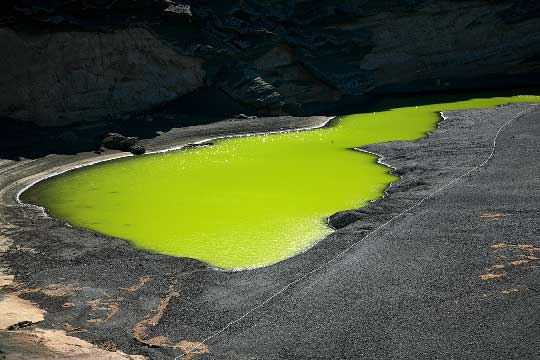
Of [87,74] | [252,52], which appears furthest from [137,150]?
[252,52]

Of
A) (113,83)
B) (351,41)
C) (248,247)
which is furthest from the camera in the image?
(351,41)

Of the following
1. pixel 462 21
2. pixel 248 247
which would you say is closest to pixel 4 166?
pixel 248 247

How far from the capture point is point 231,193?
2033cm

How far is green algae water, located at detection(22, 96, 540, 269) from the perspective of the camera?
16062mm

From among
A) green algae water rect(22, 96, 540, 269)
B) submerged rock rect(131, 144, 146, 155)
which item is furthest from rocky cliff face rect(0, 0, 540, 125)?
green algae water rect(22, 96, 540, 269)

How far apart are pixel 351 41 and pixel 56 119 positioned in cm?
1712

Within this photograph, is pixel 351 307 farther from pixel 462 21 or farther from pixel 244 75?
pixel 462 21

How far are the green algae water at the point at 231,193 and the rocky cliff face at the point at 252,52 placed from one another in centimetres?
529

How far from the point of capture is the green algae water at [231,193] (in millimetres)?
16062

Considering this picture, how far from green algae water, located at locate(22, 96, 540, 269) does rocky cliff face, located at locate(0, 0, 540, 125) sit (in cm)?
529

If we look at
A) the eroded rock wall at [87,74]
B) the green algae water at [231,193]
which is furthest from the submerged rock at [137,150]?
the eroded rock wall at [87,74]

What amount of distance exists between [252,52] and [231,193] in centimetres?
1702

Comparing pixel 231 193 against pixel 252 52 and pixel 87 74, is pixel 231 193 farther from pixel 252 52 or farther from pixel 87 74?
pixel 252 52

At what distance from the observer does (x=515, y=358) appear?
31.6ft
